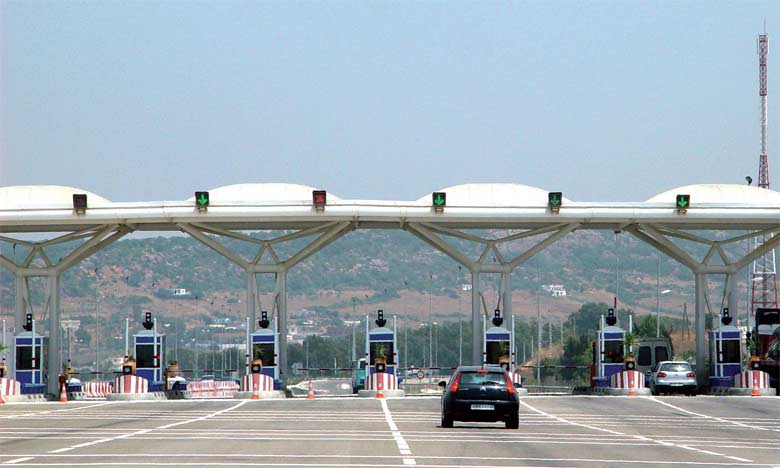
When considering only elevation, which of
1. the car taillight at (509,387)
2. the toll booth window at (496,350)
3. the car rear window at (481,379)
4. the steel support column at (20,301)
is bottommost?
the car taillight at (509,387)

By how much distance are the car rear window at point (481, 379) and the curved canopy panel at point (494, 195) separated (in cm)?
2385

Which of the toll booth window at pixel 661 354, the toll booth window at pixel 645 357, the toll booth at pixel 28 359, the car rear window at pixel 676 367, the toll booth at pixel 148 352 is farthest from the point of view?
the toll booth window at pixel 645 357

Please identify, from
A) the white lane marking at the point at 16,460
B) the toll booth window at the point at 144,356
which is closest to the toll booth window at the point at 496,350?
the toll booth window at the point at 144,356

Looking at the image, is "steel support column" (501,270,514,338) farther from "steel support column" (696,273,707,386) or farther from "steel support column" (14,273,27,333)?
"steel support column" (14,273,27,333)

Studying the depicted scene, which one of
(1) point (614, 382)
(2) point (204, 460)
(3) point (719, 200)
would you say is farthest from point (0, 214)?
(2) point (204, 460)

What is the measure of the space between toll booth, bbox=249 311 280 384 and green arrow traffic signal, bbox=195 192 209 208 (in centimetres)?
448

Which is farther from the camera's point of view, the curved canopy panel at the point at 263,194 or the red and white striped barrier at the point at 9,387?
the curved canopy panel at the point at 263,194

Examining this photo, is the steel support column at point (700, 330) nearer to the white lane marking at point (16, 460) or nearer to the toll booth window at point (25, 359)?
the toll booth window at point (25, 359)

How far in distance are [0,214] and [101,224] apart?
349 cm

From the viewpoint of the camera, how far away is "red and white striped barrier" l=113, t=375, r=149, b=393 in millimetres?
48875

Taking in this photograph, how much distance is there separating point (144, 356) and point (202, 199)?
241 inches

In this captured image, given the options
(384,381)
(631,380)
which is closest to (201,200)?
(384,381)

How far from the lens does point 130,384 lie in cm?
4891

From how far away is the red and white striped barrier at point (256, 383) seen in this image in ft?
164
